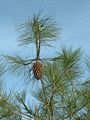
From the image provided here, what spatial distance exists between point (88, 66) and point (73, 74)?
136 mm

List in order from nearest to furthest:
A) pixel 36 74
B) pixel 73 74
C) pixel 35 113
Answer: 1. pixel 36 74
2. pixel 35 113
3. pixel 73 74

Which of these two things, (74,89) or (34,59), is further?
(74,89)

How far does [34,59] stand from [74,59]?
381mm

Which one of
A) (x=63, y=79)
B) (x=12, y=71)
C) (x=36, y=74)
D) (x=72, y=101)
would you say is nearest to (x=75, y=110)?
(x=72, y=101)

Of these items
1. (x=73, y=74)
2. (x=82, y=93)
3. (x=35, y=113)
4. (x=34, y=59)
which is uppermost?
(x=34, y=59)

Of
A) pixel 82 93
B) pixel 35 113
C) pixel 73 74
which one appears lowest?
pixel 35 113

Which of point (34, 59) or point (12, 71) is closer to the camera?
point (34, 59)

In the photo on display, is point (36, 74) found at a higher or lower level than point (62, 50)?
lower

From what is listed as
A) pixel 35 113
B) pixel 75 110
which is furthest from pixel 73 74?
pixel 35 113

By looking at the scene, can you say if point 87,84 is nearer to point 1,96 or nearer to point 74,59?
point 74,59

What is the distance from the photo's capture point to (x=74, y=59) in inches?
78.7

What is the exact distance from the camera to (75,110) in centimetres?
182

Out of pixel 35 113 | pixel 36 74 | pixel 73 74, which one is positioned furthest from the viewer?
pixel 73 74

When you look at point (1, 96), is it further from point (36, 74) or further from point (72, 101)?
point (72, 101)
